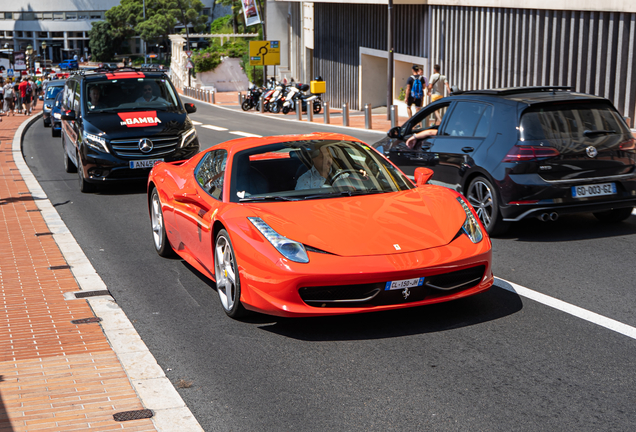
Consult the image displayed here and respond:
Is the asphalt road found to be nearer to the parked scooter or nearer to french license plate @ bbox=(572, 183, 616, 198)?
french license plate @ bbox=(572, 183, 616, 198)

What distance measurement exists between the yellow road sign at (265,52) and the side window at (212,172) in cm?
4407

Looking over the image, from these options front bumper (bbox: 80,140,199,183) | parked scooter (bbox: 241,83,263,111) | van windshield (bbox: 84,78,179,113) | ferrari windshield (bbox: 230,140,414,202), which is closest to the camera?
ferrari windshield (bbox: 230,140,414,202)

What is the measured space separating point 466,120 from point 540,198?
1449mm

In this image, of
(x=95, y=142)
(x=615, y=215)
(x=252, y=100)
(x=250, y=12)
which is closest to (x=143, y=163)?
(x=95, y=142)

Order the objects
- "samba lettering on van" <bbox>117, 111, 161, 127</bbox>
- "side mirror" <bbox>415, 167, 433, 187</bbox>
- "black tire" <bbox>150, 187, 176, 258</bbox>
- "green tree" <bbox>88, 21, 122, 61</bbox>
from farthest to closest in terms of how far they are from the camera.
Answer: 1. "green tree" <bbox>88, 21, 122, 61</bbox>
2. "samba lettering on van" <bbox>117, 111, 161, 127</bbox>
3. "black tire" <bbox>150, 187, 176, 258</bbox>
4. "side mirror" <bbox>415, 167, 433, 187</bbox>

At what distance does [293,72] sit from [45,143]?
34.4 m

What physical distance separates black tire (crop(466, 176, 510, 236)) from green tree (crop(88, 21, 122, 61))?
14211cm

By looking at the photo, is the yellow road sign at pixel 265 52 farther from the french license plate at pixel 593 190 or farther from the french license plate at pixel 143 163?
the french license plate at pixel 593 190

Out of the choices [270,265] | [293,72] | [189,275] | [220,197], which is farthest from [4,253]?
[293,72]

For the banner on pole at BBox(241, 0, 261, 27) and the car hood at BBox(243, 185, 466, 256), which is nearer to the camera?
the car hood at BBox(243, 185, 466, 256)

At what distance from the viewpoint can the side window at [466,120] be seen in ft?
28.7

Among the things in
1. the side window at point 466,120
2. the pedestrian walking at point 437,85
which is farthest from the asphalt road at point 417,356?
Answer: the pedestrian walking at point 437,85

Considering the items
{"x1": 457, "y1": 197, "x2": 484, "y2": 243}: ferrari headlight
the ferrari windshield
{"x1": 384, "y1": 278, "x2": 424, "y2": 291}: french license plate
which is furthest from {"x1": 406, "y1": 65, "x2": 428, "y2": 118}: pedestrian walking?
{"x1": 384, "y1": 278, "x2": 424, "y2": 291}: french license plate

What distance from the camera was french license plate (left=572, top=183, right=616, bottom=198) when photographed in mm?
8008
